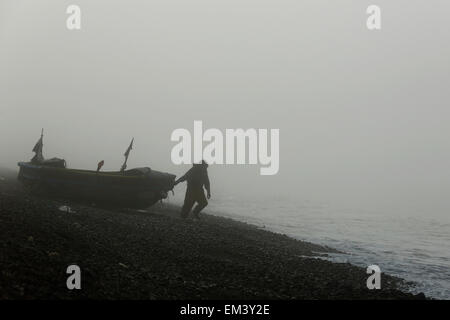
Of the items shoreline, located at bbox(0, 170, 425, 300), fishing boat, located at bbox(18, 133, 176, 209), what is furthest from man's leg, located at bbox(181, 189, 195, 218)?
shoreline, located at bbox(0, 170, 425, 300)

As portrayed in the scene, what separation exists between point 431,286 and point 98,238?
12.5 meters

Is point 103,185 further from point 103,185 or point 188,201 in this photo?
point 188,201

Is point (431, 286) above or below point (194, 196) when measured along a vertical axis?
below

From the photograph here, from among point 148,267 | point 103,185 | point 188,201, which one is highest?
point 103,185

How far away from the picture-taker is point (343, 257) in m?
20.3

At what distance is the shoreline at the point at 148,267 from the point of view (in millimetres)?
7621

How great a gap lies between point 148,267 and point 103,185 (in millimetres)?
→ 13872

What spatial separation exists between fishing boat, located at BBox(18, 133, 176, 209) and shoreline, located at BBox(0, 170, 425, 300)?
6.64 metres

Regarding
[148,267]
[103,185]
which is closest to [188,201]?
[103,185]

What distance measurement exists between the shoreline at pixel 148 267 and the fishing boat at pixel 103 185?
6.64 metres

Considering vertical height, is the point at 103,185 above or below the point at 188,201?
above

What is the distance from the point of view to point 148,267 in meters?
10.2
